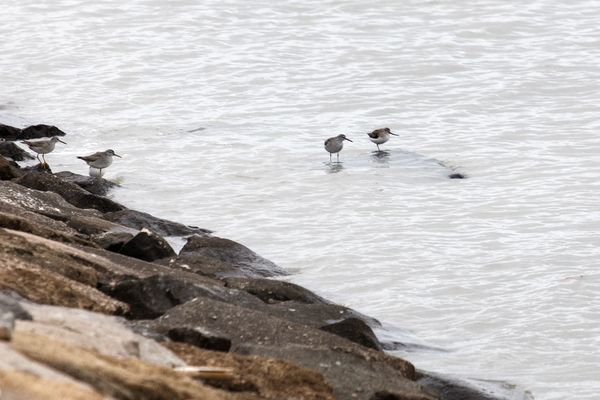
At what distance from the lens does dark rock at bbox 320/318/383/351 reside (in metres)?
6.19

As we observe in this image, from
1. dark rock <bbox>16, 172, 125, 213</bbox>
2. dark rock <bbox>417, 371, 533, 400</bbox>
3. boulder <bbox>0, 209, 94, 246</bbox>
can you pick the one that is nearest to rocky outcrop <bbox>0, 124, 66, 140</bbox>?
dark rock <bbox>16, 172, 125, 213</bbox>

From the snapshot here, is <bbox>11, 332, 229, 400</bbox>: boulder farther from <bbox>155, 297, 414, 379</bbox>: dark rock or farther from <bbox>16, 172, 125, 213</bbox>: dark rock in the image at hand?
<bbox>16, 172, 125, 213</bbox>: dark rock

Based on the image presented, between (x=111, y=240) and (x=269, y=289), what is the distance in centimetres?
167

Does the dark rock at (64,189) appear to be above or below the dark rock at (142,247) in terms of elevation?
below

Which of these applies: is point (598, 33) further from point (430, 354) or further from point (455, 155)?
point (430, 354)

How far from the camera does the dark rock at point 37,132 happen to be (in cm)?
1559

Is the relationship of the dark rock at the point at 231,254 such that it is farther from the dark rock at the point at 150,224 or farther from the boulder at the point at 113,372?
the boulder at the point at 113,372

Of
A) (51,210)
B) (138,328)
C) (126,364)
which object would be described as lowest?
(51,210)

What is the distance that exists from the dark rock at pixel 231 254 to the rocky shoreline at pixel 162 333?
0.50 m

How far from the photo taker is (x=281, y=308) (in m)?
6.48

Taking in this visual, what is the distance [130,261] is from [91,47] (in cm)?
1845

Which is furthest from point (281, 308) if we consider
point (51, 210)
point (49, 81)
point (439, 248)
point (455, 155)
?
point (49, 81)

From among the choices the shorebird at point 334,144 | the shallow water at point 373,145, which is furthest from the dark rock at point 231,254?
the shorebird at point 334,144

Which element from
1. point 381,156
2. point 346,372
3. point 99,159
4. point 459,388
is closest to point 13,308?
point 346,372
